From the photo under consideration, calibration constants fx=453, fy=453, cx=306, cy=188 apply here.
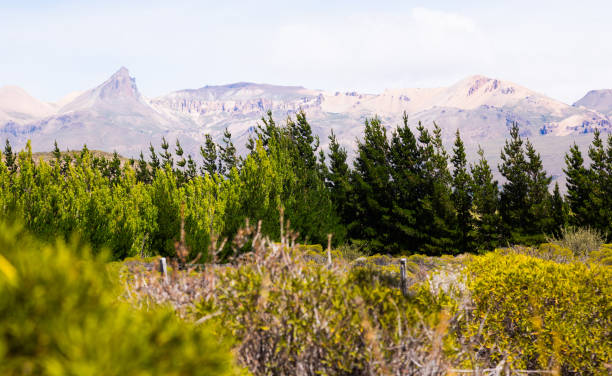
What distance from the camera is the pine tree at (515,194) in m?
28.2

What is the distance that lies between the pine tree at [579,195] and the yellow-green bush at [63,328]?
34387 millimetres

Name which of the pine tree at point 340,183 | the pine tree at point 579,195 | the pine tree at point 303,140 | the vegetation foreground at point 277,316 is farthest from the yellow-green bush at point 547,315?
the pine tree at point 579,195

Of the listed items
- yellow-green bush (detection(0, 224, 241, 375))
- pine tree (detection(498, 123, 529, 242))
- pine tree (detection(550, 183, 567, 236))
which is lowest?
pine tree (detection(550, 183, 567, 236))

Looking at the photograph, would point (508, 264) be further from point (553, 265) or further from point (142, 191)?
point (142, 191)

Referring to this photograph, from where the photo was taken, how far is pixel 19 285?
1.71 meters

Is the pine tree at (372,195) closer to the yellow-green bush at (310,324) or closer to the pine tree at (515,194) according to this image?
the pine tree at (515,194)

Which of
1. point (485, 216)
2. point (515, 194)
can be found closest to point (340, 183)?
point (485, 216)

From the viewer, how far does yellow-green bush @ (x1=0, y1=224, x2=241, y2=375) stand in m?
1.64

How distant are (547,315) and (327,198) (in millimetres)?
16826

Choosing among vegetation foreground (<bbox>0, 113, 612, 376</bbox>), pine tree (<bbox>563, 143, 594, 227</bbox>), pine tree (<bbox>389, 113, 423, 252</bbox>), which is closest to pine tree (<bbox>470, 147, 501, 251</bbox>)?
pine tree (<bbox>389, 113, 423, 252</bbox>)

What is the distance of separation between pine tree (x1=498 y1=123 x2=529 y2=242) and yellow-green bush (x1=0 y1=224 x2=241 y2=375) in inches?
1127

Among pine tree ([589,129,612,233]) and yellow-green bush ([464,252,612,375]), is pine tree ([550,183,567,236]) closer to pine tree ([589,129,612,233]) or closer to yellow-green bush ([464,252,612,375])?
pine tree ([589,129,612,233])

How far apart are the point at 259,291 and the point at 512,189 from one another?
28508mm

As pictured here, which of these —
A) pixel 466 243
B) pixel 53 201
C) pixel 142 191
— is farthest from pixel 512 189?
pixel 53 201
